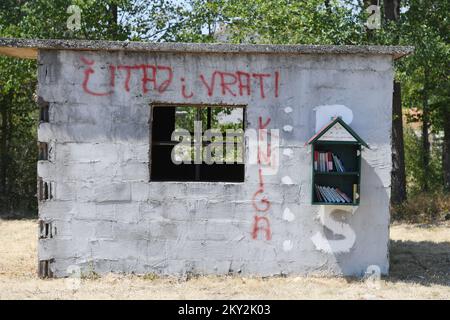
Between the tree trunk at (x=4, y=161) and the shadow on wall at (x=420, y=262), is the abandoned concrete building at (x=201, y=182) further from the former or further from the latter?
the tree trunk at (x=4, y=161)

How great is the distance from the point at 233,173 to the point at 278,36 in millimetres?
4609

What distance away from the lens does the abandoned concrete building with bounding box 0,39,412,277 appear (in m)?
8.02

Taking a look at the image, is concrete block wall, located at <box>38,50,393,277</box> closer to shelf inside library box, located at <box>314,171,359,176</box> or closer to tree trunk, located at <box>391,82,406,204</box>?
shelf inside library box, located at <box>314,171,359,176</box>

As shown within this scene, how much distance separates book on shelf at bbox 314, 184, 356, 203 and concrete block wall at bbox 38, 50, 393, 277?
0.50ft

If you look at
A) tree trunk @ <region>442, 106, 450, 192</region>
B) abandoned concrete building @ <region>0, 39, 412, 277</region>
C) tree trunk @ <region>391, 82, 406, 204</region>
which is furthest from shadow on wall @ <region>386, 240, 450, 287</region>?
tree trunk @ <region>442, 106, 450, 192</region>

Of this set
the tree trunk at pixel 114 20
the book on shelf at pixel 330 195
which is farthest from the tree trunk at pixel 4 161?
the book on shelf at pixel 330 195

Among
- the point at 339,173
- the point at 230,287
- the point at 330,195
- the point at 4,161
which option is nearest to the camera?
the point at 230,287

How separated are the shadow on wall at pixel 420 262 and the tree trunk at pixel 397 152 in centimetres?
392

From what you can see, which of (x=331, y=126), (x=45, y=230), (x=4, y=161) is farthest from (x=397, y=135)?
(x=4, y=161)

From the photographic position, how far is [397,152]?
1539cm

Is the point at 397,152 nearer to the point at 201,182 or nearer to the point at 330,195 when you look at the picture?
the point at 330,195

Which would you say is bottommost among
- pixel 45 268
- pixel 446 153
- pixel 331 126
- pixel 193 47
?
pixel 45 268

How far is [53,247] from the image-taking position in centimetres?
803

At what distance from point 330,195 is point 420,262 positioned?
262cm
